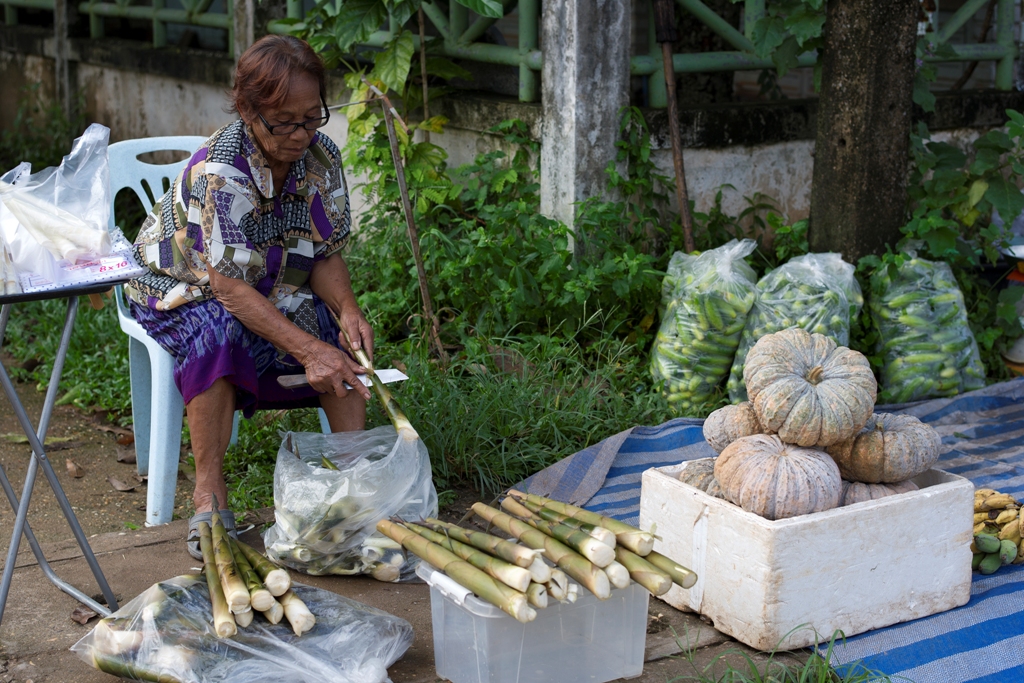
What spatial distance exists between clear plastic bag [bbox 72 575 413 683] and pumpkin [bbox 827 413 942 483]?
50.2 inches

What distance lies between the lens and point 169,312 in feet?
10.5

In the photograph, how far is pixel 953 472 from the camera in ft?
12.3

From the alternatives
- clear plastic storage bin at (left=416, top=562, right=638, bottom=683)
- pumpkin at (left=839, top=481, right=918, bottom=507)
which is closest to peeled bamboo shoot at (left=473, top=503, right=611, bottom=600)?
clear plastic storage bin at (left=416, top=562, right=638, bottom=683)

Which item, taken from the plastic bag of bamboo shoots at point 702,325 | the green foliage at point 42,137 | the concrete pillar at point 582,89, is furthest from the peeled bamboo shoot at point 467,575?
the green foliage at point 42,137

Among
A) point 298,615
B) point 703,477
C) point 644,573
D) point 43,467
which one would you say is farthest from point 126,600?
point 703,477

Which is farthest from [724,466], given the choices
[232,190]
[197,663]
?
[232,190]

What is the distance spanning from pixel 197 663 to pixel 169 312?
4.24 ft

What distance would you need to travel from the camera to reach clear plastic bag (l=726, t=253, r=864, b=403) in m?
4.14

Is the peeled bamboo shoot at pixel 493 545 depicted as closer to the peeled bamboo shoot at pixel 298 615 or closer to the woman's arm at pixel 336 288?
the peeled bamboo shoot at pixel 298 615

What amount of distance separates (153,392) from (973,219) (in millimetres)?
3481

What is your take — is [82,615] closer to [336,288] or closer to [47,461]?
[47,461]

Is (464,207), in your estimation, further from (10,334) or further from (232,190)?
(10,334)

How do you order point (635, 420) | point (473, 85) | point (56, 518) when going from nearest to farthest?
point (56, 518), point (635, 420), point (473, 85)

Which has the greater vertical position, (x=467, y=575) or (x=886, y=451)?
(x=886, y=451)
